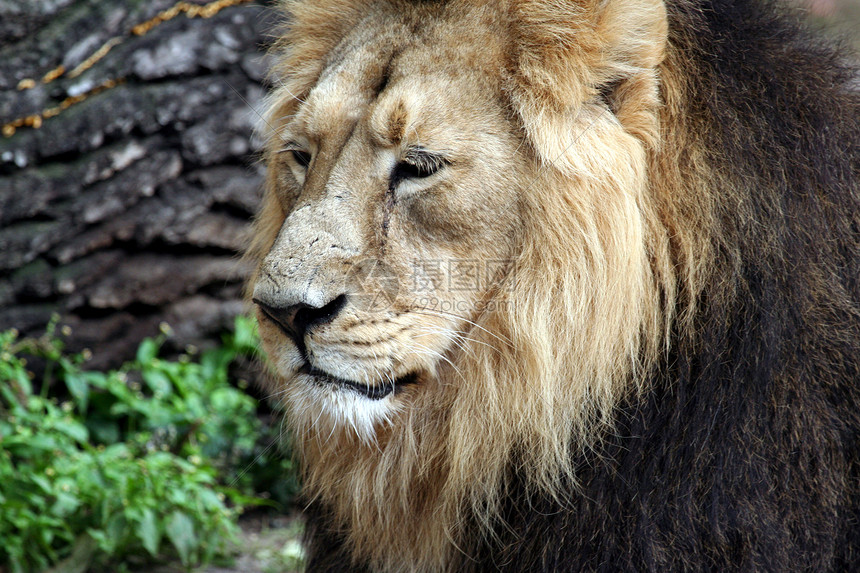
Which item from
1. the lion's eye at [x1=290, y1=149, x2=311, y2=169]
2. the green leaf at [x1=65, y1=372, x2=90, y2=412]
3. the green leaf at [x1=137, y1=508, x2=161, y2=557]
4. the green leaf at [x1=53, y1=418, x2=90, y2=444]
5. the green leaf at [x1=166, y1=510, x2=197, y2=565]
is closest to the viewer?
the lion's eye at [x1=290, y1=149, x2=311, y2=169]

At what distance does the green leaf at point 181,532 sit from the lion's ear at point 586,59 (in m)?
2.12

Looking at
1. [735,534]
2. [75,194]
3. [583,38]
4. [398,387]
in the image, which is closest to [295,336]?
[398,387]

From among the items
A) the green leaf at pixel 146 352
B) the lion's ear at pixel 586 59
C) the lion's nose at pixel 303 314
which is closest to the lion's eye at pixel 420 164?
the lion's ear at pixel 586 59

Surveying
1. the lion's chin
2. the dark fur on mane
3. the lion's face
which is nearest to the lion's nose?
the lion's face

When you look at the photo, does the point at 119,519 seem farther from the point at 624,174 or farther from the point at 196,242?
the point at 624,174

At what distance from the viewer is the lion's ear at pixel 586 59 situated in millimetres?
2074

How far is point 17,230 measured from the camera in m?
3.84

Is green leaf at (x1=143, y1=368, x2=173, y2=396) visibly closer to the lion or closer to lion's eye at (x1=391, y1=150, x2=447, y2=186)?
the lion

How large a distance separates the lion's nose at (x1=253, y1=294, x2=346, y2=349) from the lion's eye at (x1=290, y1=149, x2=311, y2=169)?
56cm

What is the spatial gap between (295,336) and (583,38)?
1.03 m

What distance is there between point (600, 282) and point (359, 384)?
0.66 metres

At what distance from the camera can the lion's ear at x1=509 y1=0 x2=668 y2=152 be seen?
81.7 inches

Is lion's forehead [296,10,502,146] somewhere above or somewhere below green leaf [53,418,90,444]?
above

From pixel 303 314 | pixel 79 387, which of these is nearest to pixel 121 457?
pixel 79 387
